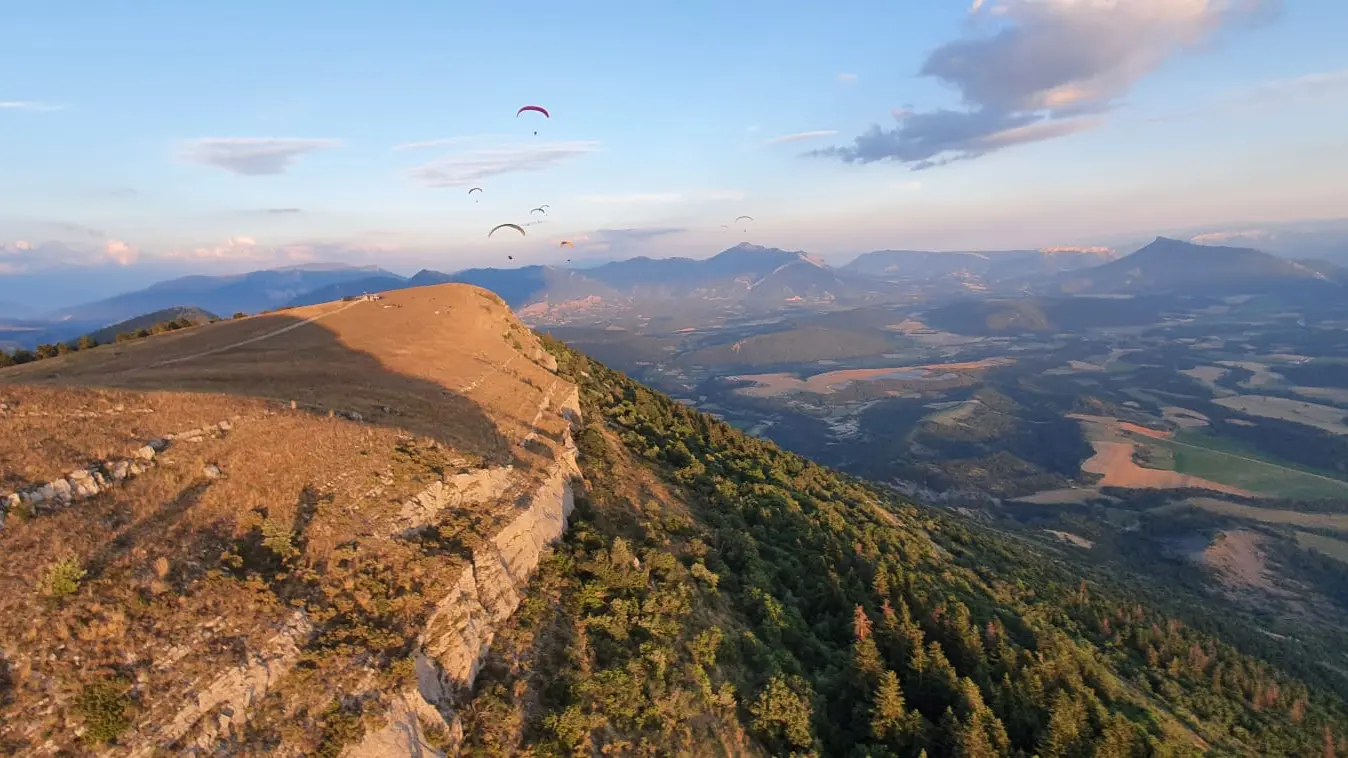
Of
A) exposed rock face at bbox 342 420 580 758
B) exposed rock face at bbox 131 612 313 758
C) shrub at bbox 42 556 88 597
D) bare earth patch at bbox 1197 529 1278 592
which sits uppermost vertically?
shrub at bbox 42 556 88 597

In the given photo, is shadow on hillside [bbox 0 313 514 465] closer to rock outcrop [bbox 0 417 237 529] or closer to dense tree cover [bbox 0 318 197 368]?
dense tree cover [bbox 0 318 197 368]

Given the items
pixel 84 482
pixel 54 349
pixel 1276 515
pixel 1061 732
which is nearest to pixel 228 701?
pixel 84 482

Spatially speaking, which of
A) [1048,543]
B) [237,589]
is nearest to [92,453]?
[237,589]

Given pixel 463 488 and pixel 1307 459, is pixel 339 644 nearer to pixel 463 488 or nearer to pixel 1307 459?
pixel 463 488

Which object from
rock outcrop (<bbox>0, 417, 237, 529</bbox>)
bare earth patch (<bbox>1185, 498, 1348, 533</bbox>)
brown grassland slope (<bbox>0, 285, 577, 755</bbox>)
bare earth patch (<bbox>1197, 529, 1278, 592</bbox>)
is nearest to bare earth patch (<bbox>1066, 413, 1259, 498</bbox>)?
→ bare earth patch (<bbox>1185, 498, 1348, 533</bbox>)

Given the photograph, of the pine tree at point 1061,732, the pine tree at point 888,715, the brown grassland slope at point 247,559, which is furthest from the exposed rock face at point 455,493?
the pine tree at point 1061,732
